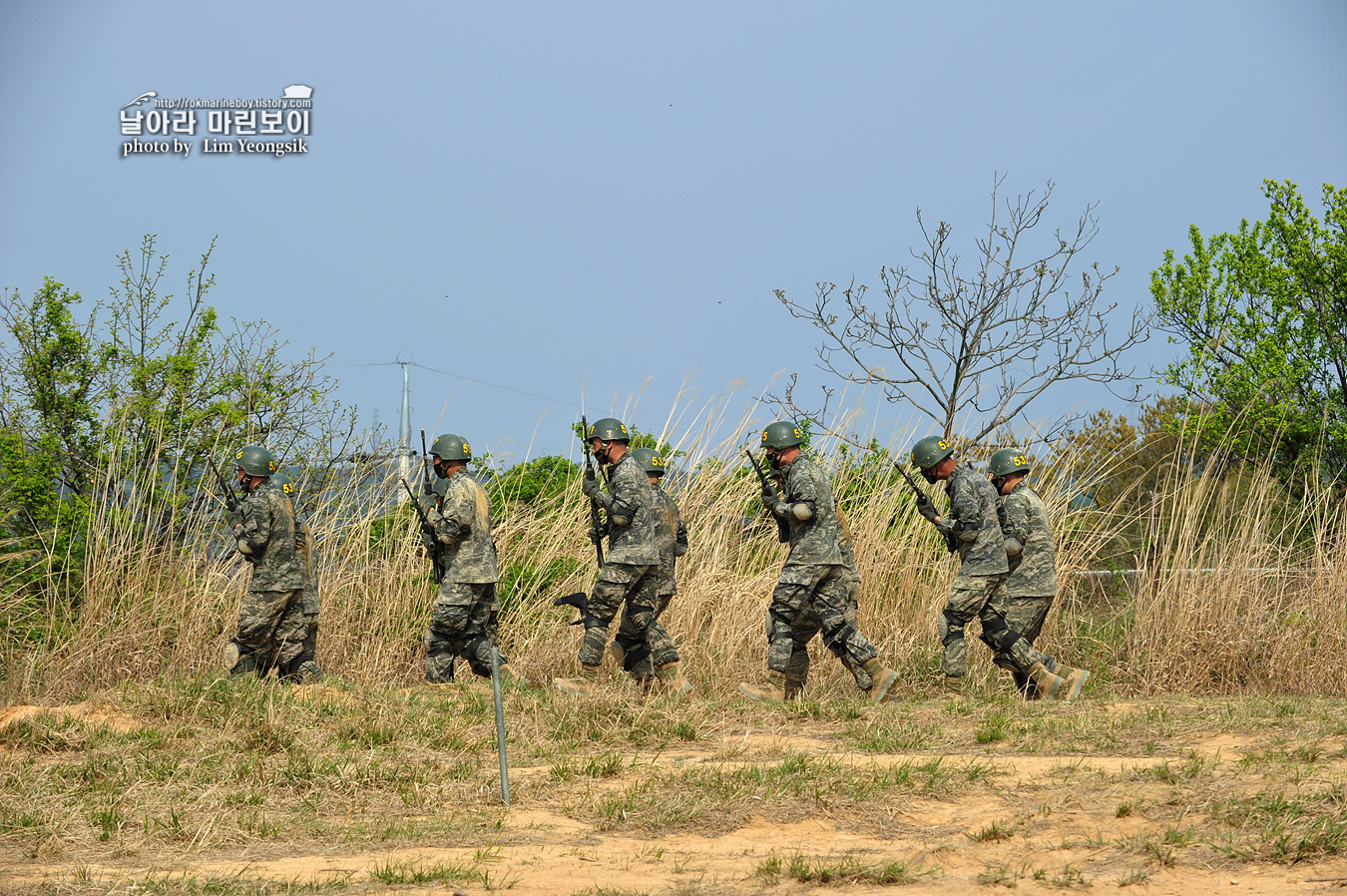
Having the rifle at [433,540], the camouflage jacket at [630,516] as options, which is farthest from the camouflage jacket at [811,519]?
the rifle at [433,540]

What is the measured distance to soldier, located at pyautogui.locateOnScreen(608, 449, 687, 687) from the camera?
343 inches

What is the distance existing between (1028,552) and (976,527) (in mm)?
588

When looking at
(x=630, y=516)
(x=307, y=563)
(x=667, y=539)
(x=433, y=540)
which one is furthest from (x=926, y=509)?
(x=307, y=563)

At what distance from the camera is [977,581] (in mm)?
8430

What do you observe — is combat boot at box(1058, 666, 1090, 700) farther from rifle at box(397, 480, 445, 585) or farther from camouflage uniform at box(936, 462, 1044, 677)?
rifle at box(397, 480, 445, 585)

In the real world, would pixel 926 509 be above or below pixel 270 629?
above

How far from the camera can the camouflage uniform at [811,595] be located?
8289mm

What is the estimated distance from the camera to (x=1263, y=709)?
7109mm

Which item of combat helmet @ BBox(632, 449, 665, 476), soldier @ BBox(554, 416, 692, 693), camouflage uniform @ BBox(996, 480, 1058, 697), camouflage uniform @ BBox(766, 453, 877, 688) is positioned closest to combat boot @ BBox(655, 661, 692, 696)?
soldier @ BBox(554, 416, 692, 693)

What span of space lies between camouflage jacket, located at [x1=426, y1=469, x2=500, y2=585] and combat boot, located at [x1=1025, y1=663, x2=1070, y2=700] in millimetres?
4103

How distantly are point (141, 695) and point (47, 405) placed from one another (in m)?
5.49

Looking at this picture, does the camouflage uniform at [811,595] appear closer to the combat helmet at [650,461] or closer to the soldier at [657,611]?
the soldier at [657,611]

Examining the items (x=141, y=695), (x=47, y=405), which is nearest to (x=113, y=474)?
(x=47, y=405)

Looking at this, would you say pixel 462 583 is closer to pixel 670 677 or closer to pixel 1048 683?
pixel 670 677
